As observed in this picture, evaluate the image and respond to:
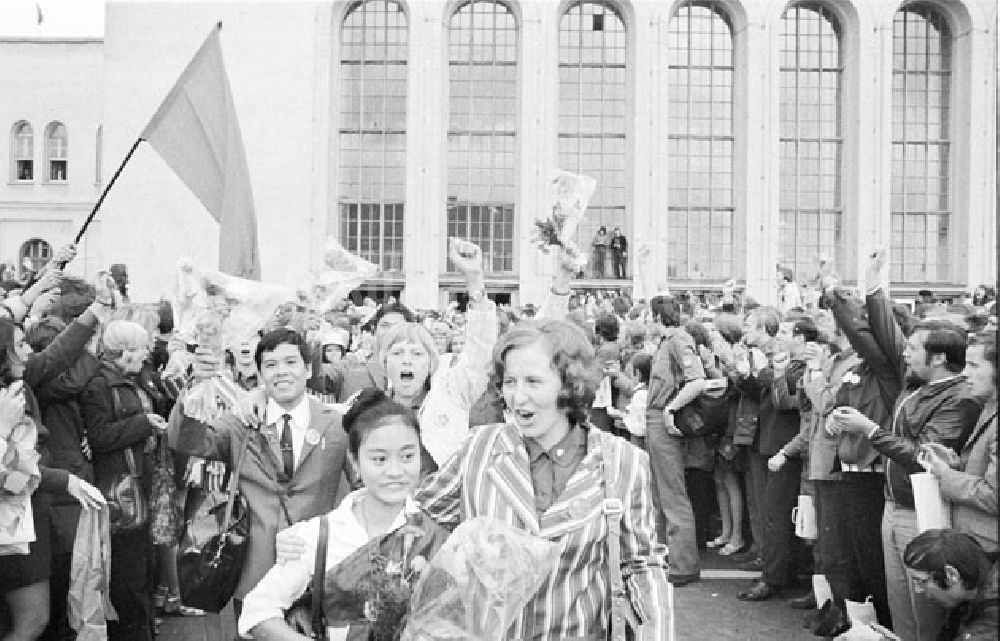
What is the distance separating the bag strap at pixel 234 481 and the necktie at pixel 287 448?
0.15m

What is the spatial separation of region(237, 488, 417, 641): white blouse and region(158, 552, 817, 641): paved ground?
12.0 ft

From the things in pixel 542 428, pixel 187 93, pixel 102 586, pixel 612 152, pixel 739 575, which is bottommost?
pixel 739 575

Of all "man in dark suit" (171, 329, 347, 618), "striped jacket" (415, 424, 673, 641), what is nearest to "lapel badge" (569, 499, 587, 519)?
"striped jacket" (415, 424, 673, 641)

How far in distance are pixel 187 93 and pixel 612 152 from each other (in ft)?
93.0

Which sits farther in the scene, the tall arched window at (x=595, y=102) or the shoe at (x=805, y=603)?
the tall arched window at (x=595, y=102)

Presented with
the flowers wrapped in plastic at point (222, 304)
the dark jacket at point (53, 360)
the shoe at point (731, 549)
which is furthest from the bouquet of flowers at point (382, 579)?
the shoe at point (731, 549)

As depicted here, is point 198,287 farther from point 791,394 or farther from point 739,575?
point 739,575

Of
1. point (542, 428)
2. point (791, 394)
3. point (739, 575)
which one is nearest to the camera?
point (542, 428)

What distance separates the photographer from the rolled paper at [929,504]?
4691 millimetres

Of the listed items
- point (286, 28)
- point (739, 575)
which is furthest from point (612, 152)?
point (739, 575)

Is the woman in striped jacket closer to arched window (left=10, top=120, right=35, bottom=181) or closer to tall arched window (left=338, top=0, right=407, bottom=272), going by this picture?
tall arched window (left=338, top=0, right=407, bottom=272)

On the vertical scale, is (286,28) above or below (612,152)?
above

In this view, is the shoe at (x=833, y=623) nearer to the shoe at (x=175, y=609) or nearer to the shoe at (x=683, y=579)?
the shoe at (x=683, y=579)

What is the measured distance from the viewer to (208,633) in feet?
21.7
